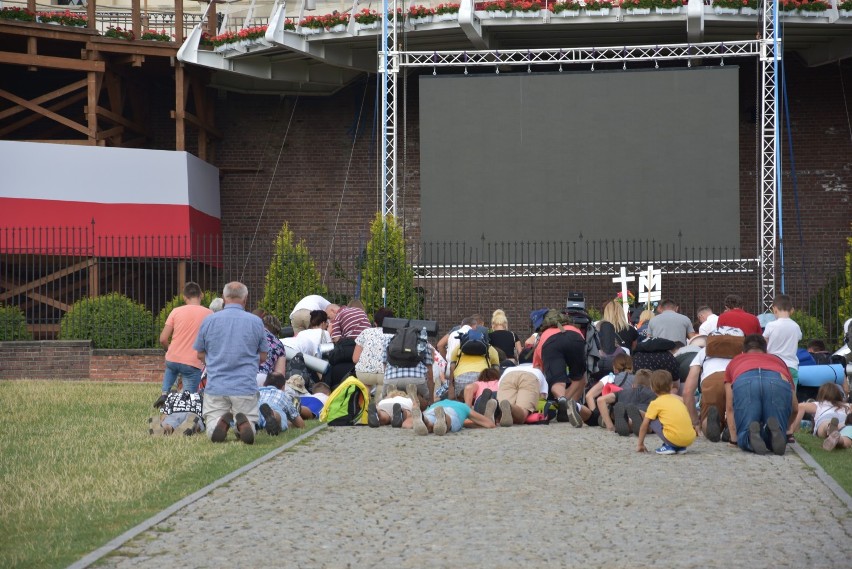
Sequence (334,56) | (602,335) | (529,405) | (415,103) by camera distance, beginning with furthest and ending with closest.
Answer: (415,103), (334,56), (602,335), (529,405)

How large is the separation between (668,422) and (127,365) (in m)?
13.8

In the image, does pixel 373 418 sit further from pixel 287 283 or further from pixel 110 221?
pixel 110 221

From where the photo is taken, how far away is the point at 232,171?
31.3 m

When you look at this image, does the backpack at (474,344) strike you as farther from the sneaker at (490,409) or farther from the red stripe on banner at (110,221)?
the red stripe on banner at (110,221)

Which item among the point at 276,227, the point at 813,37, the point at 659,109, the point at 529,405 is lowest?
the point at 529,405

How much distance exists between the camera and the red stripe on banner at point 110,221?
2698 cm

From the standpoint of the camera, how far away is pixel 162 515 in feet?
26.2

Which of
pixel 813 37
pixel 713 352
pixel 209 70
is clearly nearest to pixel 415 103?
pixel 209 70

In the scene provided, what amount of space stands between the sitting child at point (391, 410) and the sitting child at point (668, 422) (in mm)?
2765

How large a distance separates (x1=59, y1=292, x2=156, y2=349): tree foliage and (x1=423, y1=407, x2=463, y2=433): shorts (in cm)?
1144

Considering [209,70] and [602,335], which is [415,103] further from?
[602,335]

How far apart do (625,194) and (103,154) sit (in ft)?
35.7

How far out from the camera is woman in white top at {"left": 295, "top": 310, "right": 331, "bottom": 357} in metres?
15.5

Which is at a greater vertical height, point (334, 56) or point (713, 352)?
point (334, 56)
